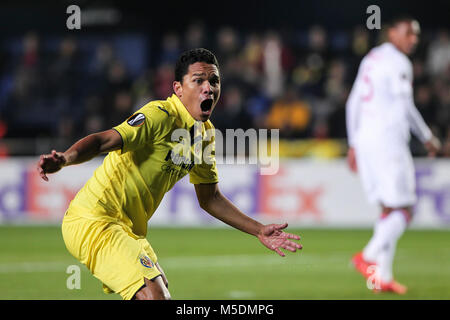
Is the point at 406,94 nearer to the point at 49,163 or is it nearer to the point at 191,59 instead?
the point at 191,59

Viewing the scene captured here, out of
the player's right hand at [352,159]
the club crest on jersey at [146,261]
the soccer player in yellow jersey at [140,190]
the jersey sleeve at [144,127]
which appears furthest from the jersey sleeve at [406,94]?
the club crest on jersey at [146,261]

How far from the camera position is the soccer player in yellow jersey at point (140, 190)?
446 cm

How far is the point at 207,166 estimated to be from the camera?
16.6 ft

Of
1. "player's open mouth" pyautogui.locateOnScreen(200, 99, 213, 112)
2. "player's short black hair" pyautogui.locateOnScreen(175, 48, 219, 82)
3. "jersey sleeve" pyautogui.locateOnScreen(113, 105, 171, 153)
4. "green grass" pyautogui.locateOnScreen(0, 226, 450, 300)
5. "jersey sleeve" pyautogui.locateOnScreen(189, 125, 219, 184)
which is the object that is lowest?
"green grass" pyautogui.locateOnScreen(0, 226, 450, 300)

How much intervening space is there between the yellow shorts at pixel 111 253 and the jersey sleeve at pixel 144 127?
0.52m

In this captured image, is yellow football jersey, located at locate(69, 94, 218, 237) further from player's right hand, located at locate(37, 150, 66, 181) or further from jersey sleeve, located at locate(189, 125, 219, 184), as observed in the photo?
player's right hand, located at locate(37, 150, 66, 181)

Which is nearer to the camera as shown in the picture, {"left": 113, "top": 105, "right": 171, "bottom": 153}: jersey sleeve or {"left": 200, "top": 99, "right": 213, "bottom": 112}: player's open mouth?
{"left": 113, "top": 105, "right": 171, "bottom": 153}: jersey sleeve

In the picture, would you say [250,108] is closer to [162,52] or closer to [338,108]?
[338,108]

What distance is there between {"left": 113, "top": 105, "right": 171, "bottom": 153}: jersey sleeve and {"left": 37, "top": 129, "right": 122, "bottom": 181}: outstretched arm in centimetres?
6

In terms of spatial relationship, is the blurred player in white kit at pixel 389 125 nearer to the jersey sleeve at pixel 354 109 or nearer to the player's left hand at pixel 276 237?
the jersey sleeve at pixel 354 109

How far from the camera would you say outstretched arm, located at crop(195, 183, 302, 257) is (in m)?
4.75

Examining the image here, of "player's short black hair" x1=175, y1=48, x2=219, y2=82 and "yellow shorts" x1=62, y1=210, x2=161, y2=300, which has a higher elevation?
"player's short black hair" x1=175, y1=48, x2=219, y2=82

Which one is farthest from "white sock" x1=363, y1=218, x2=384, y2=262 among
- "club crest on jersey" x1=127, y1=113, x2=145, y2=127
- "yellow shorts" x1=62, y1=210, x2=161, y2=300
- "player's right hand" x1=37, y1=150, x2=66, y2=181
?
"player's right hand" x1=37, y1=150, x2=66, y2=181

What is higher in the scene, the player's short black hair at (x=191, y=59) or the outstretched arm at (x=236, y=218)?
the player's short black hair at (x=191, y=59)
